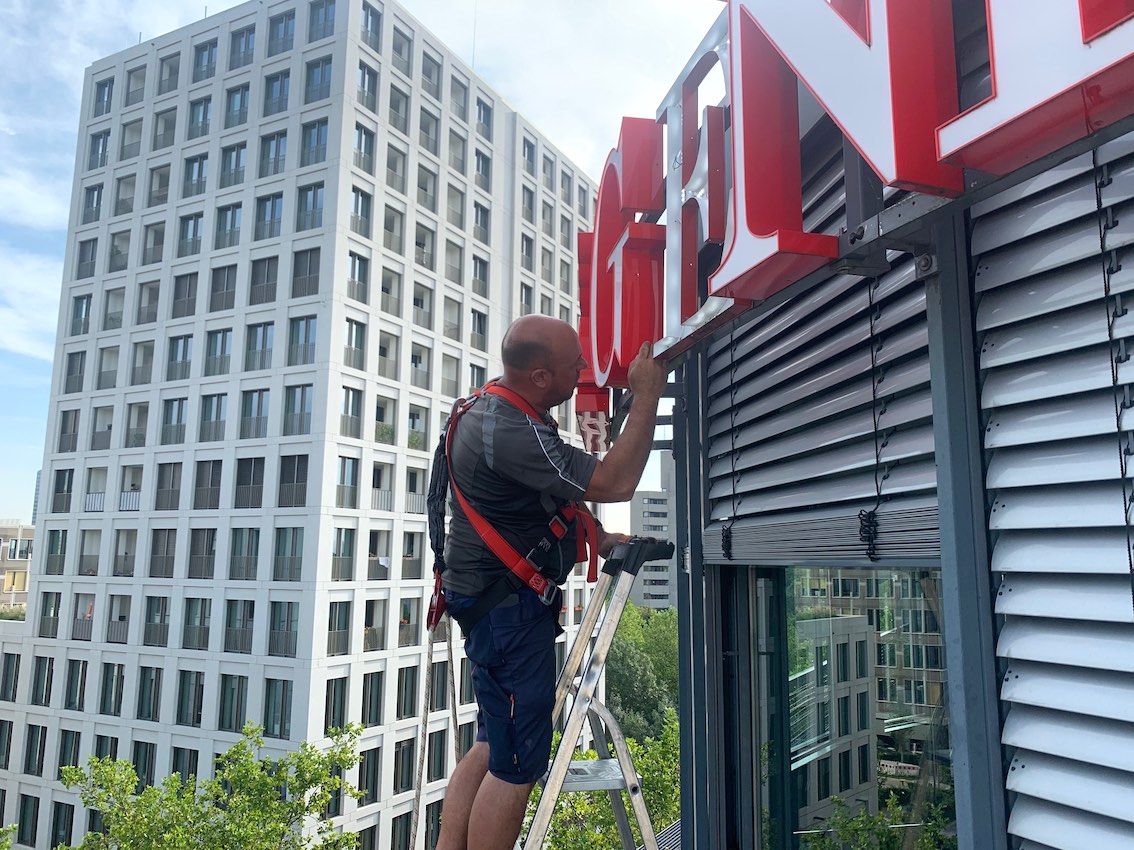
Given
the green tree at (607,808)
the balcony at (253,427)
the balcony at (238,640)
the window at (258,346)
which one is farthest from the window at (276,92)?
the green tree at (607,808)

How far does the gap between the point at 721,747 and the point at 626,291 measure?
2064 mm

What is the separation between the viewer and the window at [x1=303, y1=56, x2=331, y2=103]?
2564cm

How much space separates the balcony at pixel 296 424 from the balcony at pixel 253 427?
0.77 metres

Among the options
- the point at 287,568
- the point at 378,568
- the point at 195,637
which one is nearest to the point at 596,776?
the point at 287,568

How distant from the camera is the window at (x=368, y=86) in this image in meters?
26.0

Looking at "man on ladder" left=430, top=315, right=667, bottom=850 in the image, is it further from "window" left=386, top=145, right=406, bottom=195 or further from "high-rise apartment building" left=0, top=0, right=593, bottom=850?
"window" left=386, top=145, right=406, bottom=195

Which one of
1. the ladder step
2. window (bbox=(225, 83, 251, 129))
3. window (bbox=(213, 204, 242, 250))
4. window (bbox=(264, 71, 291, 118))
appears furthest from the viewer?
window (bbox=(225, 83, 251, 129))

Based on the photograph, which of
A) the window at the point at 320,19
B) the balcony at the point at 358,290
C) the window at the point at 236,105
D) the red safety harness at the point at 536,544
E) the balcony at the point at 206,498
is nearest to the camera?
the red safety harness at the point at 536,544

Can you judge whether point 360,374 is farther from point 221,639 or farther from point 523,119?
point 523,119

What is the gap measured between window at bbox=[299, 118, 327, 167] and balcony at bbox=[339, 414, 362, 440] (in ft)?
27.3

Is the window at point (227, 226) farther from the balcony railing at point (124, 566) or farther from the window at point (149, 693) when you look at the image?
the window at point (149, 693)

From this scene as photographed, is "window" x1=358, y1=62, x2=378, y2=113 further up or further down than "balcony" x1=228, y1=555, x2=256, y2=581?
further up

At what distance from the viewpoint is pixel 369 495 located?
79.8ft

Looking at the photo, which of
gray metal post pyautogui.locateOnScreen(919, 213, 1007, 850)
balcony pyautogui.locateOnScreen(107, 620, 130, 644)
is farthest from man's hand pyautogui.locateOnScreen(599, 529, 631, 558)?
balcony pyautogui.locateOnScreen(107, 620, 130, 644)
